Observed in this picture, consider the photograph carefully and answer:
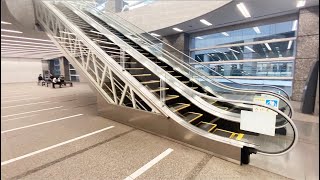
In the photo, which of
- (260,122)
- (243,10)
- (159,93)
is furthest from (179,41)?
(260,122)

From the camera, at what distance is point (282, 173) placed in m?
2.20

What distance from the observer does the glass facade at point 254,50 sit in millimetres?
5410

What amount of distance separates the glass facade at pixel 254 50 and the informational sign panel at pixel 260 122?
291cm

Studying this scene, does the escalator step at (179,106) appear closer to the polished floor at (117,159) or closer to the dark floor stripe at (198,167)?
the polished floor at (117,159)

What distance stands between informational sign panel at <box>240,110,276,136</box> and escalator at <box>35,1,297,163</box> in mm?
118

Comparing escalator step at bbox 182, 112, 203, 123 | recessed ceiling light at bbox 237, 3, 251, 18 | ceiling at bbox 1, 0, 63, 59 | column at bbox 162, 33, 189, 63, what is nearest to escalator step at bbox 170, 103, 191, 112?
escalator step at bbox 182, 112, 203, 123

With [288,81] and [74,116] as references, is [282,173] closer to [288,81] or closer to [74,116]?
[74,116]

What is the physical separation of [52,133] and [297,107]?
6.49m

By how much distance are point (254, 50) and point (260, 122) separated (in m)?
4.45

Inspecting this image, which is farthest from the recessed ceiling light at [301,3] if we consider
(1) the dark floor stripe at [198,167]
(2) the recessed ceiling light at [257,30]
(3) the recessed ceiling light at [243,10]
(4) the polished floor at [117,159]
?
(1) the dark floor stripe at [198,167]

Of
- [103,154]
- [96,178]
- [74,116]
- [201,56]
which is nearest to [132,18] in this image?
[201,56]

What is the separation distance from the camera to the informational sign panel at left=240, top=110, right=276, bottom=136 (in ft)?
7.41

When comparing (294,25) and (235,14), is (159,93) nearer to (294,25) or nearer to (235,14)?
(235,14)

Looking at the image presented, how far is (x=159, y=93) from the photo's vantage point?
→ 3404mm
